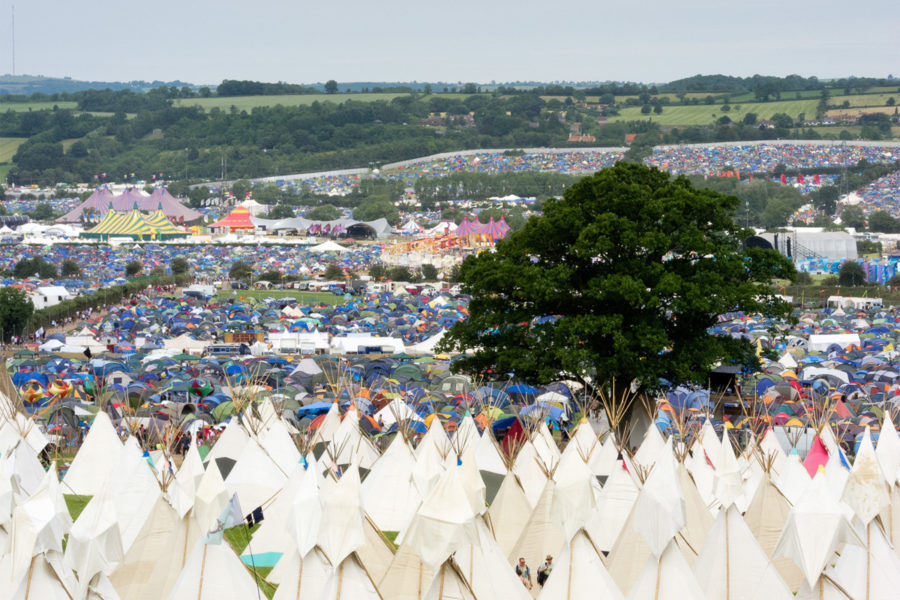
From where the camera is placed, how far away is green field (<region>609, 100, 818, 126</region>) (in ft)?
552

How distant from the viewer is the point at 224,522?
39.7 ft

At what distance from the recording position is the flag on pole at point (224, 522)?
11555mm

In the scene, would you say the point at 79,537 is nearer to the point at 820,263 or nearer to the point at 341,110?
the point at 820,263

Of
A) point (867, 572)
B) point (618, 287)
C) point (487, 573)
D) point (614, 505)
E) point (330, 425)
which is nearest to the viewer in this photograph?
point (867, 572)

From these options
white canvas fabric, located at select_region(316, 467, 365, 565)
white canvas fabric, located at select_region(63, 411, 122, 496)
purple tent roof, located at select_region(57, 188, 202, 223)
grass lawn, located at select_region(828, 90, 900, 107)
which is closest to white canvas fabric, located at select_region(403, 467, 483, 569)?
white canvas fabric, located at select_region(316, 467, 365, 565)

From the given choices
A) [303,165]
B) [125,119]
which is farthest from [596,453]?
[125,119]

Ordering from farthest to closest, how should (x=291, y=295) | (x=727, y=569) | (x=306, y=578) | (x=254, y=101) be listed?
(x=254, y=101), (x=291, y=295), (x=727, y=569), (x=306, y=578)

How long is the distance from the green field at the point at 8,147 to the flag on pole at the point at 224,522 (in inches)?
5857

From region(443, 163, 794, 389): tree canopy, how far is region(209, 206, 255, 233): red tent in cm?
7103

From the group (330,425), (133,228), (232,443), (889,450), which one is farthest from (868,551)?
(133,228)

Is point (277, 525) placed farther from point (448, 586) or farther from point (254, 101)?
point (254, 101)

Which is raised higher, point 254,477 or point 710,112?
point 710,112

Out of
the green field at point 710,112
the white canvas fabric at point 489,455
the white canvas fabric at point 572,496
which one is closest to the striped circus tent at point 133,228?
the white canvas fabric at point 489,455

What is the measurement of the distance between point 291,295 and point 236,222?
131 feet
